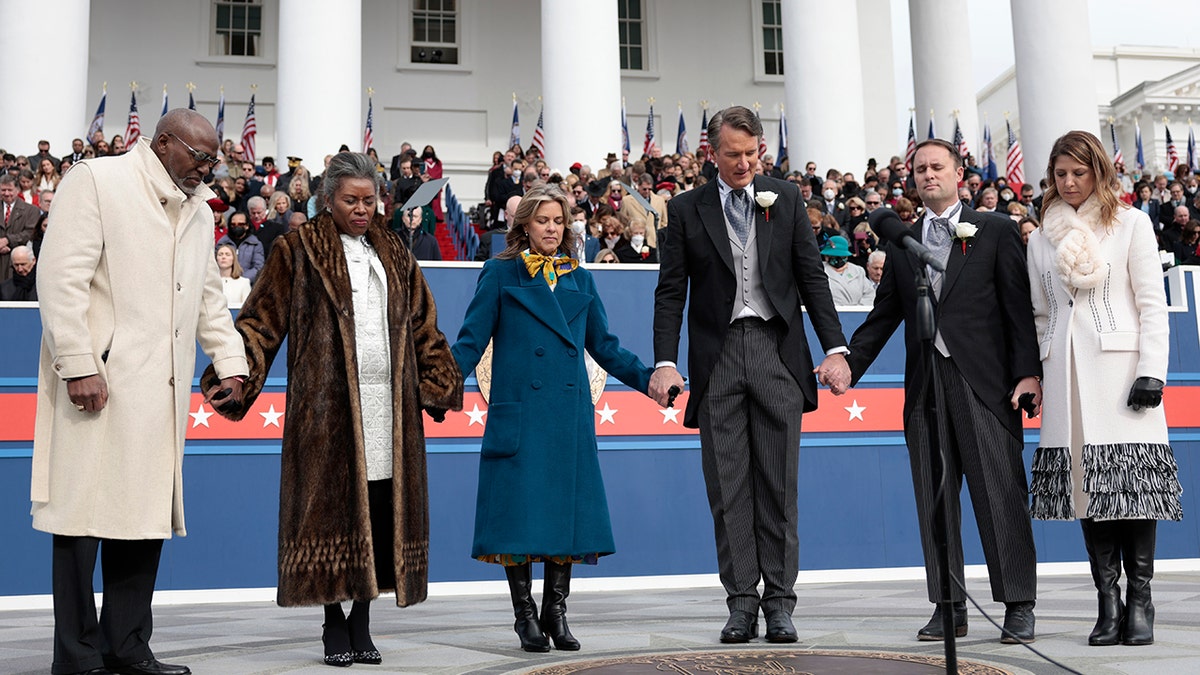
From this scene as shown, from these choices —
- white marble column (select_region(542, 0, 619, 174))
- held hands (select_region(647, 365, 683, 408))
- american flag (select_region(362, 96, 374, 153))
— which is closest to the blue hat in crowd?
held hands (select_region(647, 365, 683, 408))

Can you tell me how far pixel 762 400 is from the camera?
209 inches

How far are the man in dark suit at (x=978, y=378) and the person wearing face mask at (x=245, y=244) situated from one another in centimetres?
756

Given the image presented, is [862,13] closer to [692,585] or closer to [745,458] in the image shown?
[692,585]

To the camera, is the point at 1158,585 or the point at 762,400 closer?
the point at 762,400

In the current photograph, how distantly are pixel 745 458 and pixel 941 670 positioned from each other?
141 cm

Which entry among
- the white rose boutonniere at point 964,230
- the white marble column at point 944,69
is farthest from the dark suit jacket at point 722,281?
the white marble column at point 944,69

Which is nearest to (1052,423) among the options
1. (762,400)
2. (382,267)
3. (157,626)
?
(762,400)

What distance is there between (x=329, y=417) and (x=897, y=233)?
215cm

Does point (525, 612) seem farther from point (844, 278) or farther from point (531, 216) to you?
point (844, 278)

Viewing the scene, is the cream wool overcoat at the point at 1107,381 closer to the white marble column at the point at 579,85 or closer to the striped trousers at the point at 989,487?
the striped trousers at the point at 989,487

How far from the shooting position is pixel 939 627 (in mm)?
5102

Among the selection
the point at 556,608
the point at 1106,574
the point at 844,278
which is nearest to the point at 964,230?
the point at 1106,574

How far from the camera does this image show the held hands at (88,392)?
4.32 metres

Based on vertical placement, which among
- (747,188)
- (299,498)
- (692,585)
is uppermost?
(747,188)
